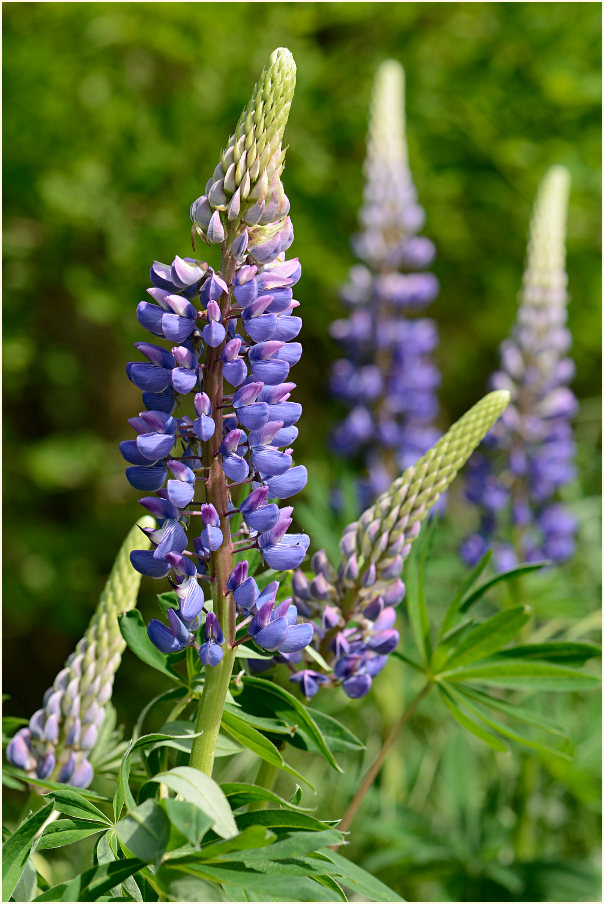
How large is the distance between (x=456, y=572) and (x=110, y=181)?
1497 millimetres

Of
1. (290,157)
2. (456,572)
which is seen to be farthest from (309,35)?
(456,572)

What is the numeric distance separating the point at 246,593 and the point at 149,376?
0.70 ft

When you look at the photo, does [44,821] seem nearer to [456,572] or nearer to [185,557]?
[185,557]

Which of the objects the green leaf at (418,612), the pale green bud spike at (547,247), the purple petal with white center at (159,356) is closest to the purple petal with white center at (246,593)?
the purple petal with white center at (159,356)

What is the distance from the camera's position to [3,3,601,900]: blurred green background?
265 centimetres

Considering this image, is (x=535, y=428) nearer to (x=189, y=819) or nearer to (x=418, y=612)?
(x=418, y=612)

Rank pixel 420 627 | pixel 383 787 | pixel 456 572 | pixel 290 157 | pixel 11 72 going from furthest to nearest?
pixel 290 157
pixel 11 72
pixel 456 572
pixel 383 787
pixel 420 627

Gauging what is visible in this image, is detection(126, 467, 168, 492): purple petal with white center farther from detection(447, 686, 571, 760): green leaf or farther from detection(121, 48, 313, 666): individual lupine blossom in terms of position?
detection(447, 686, 571, 760): green leaf

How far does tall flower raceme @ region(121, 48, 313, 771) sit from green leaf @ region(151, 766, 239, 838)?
66 millimetres

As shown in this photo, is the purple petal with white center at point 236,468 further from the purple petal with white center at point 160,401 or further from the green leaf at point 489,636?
the green leaf at point 489,636

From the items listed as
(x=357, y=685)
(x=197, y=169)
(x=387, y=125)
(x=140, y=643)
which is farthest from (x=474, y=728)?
(x=197, y=169)

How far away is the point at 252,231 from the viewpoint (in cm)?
85

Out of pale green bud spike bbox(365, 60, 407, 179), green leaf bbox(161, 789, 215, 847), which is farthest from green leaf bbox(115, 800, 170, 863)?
pale green bud spike bbox(365, 60, 407, 179)

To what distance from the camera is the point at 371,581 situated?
3.34 ft
